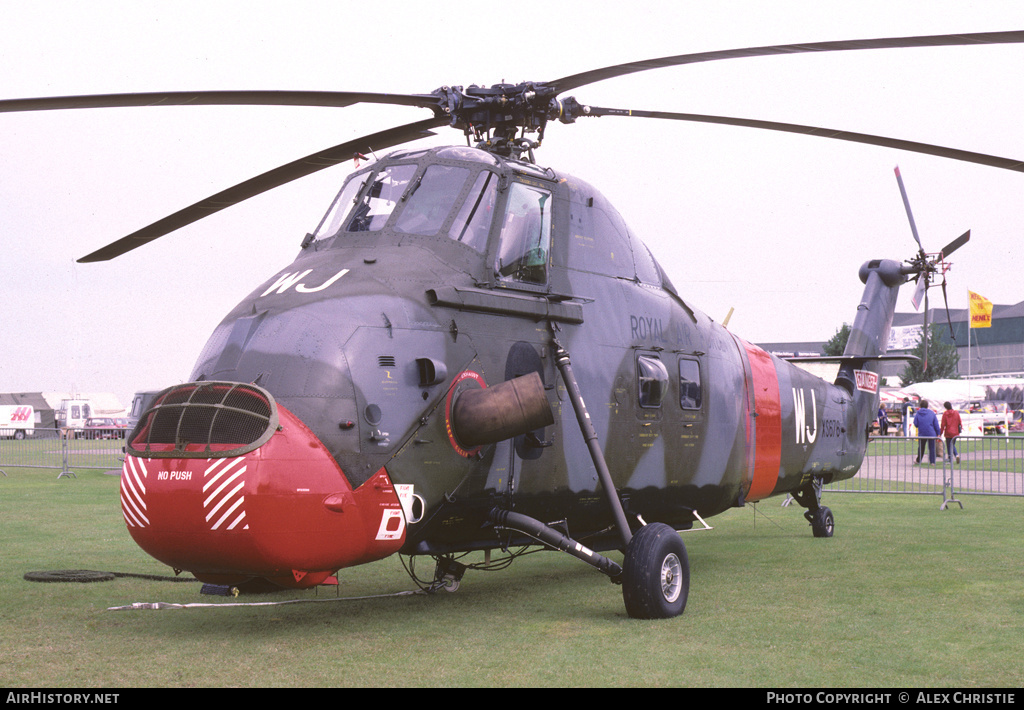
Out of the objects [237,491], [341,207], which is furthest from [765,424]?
[237,491]

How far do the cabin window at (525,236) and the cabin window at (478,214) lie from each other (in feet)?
0.61

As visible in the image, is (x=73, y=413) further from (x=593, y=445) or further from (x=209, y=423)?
(x=209, y=423)

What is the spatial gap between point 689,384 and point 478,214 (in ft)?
11.5

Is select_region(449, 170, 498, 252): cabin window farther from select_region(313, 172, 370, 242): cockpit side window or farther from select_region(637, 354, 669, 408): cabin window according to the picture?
select_region(637, 354, 669, 408): cabin window

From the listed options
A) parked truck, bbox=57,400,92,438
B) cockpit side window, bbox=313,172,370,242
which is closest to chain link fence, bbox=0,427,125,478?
cockpit side window, bbox=313,172,370,242

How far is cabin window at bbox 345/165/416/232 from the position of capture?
9.01 m

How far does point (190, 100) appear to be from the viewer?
780 centimetres

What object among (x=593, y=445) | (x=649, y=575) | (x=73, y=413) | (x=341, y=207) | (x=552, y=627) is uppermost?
(x=341, y=207)

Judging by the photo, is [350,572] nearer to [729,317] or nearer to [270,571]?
[270,571]

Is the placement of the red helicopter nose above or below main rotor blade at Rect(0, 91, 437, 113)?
below

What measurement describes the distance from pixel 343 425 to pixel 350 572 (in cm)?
512

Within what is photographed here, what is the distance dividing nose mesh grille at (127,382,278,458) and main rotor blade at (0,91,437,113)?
7.49ft

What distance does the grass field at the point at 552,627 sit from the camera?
21.9ft

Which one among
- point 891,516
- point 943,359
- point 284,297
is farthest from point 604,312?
point 943,359
